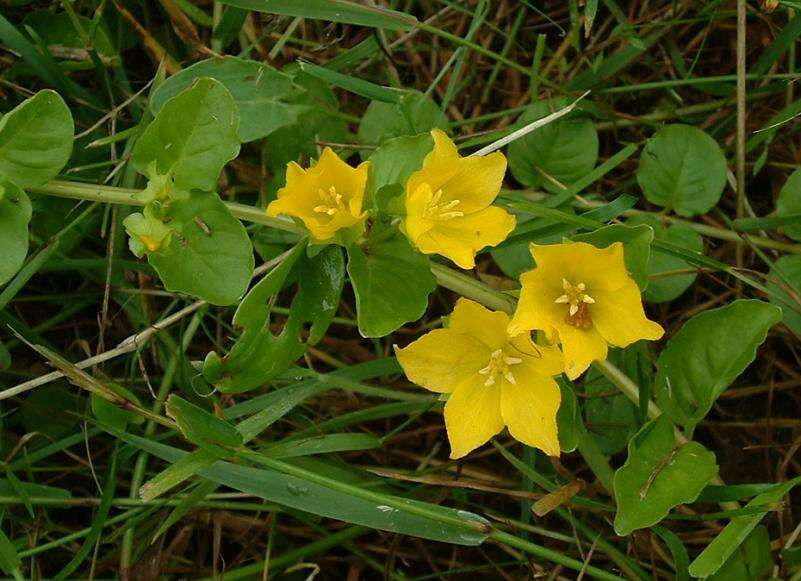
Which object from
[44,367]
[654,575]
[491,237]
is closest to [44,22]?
[44,367]

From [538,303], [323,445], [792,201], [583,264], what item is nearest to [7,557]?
[323,445]

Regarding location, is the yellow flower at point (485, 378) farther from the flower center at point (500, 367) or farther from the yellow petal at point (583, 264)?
the yellow petal at point (583, 264)

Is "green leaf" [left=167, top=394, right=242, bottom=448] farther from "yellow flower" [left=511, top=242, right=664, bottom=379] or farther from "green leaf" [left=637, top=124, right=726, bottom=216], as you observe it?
"green leaf" [left=637, top=124, right=726, bottom=216]

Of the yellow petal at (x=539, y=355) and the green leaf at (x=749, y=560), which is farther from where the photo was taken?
the green leaf at (x=749, y=560)

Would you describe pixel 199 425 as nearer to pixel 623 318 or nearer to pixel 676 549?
pixel 623 318

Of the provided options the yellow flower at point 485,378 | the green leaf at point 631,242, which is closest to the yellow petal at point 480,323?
the yellow flower at point 485,378

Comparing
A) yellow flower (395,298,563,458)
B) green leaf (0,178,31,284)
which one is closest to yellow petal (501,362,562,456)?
yellow flower (395,298,563,458)

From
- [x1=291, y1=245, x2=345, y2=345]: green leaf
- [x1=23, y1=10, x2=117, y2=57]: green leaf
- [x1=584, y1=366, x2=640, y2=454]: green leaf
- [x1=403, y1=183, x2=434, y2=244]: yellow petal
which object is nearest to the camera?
[x1=403, y1=183, x2=434, y2=244]: yellow petal
